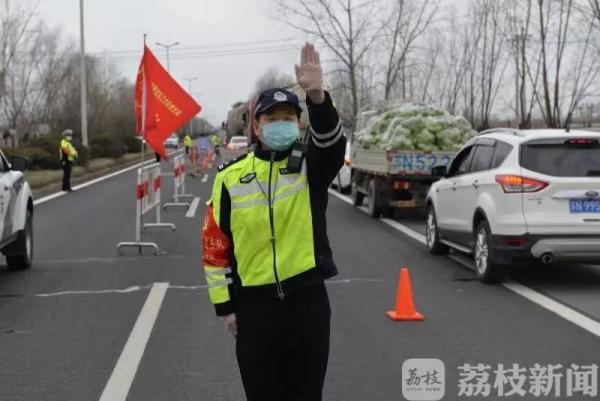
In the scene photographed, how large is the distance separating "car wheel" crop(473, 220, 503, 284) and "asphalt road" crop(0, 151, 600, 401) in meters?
0.19

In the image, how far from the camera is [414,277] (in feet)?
35.9

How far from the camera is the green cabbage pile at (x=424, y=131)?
59.4ft

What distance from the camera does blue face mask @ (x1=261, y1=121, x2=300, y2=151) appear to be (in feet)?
13.0

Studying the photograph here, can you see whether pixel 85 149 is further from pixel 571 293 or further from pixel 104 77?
pixel 104 77

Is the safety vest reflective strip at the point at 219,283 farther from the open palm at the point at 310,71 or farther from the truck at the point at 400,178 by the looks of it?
the truck at the point at 400,178

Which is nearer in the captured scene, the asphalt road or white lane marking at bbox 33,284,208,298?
the asphalt road

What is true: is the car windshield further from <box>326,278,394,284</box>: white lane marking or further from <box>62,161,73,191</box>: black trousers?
<box>62,161,73,191</box>: black trousers

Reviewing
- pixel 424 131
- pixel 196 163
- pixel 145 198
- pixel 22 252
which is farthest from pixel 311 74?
pixel 196 163

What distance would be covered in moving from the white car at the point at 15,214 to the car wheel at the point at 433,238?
5511 mm

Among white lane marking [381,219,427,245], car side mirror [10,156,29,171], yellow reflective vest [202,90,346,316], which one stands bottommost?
white lane marking [381,219,427,245]

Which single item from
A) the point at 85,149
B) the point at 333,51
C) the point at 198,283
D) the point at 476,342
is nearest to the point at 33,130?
the point at 85,149

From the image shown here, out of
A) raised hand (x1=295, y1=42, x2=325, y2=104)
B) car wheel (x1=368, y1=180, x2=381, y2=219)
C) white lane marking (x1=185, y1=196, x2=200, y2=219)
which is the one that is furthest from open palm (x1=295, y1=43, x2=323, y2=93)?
white lane marking (x1=185, y1=196, x2=200, y2=219)

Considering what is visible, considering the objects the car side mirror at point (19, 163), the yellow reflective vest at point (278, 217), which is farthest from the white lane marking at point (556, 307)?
the car side mirror at point (19, 163)

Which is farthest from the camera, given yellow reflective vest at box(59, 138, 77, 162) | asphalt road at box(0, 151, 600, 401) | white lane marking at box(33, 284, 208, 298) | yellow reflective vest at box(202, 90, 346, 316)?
yellow reflective vest at box(59, 138, 77, 162)
